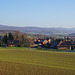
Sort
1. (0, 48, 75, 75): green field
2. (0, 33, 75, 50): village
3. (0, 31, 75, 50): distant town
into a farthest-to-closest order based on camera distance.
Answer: (0, 31, 75, 50): distant town → (0, 33, 75, 50): village → (0, 48, 75, 75): green field

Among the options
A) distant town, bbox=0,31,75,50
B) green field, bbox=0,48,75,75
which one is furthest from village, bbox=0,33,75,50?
green field, bbox=0,48,75,75

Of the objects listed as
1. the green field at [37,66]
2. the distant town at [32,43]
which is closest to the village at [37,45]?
the distant town at [32,43]

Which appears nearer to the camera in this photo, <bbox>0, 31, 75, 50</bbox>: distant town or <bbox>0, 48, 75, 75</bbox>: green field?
<bbox>0, 48, 75, 75</bbox>: green field

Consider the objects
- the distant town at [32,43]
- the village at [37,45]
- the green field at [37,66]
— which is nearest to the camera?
the green field at [37,66]

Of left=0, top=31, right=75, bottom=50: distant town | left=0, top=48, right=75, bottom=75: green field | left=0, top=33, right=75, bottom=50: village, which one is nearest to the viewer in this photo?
left=0, top=48, right=75, bottom=75: green field

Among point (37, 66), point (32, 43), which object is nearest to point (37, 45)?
point (32, 43)

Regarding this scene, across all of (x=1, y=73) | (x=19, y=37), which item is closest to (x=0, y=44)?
(x=19, y=37)

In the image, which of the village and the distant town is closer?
the village

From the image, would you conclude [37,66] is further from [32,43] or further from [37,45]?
[32,43]

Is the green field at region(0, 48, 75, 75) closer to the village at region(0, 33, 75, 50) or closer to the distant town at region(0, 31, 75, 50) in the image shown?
the village at region(0, 33, 75, 50)

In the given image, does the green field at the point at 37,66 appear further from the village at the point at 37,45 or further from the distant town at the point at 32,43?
the distant town at the point at 32,43

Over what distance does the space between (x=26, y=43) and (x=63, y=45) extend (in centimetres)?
2051

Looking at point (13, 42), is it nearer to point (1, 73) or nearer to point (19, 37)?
point (19, 37)

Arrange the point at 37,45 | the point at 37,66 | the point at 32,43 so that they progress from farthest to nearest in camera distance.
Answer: the point at 32,43
the point at 37,45
the point at 37,66
